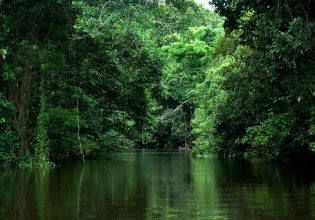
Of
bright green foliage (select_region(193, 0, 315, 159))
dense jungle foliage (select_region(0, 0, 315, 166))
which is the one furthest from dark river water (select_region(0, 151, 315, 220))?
dense jungle foliage (select_region(0, 0, 315, 166))

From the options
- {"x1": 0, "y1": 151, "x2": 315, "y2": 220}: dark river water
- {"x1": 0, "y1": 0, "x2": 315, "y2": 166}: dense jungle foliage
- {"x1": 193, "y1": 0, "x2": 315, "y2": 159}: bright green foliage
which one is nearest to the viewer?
{"x1": 0, "y1": 151, "x2": 315, "y2": 220}: dark river water

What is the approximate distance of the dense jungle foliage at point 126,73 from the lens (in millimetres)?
19516

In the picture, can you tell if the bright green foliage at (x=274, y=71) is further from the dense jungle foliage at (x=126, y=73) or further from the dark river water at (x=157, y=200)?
the dark river water at (x=157, y=200)

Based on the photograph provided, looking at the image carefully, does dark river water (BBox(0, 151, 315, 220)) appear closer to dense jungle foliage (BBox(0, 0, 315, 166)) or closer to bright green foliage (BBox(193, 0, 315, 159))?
bright green foliage (BBox(193, 0, 315, 159))

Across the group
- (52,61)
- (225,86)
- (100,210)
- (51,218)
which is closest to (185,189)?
(100,210)

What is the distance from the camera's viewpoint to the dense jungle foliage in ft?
64.0

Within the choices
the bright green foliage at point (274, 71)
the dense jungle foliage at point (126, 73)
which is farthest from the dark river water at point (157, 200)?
the dense jungle foliage at point (126, 73)

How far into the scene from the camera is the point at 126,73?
31.8 m

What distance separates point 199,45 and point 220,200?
5174 centimetres

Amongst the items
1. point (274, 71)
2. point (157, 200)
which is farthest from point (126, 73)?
point (157, 200)

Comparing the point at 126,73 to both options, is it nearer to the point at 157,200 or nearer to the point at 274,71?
the point at 274,71

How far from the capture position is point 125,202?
37.3ft

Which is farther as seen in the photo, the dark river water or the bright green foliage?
the bright green foliage

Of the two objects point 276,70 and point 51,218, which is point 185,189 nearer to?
point 51,218
